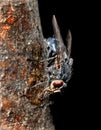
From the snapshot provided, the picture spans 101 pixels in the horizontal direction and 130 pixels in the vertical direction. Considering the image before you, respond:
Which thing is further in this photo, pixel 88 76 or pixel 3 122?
pixel 88 76

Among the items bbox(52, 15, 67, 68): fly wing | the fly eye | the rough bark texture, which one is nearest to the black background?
bbox(52, 15, 67, 68): fly wing

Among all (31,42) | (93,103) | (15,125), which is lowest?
(93,103)

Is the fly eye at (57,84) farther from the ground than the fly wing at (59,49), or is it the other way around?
the fly wing at (59,49)

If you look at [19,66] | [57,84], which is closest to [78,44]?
[57,84]

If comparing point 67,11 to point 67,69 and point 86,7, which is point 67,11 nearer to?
point 86,7

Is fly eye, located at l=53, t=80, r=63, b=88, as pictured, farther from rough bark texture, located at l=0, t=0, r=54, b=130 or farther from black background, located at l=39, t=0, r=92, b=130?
black background, located at l=39, t=0, r=92, b=130

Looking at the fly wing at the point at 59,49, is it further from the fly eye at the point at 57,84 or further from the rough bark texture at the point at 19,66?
the rough bark texture at the point at 19,66

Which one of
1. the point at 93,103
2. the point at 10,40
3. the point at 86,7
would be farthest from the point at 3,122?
the point at 86,7

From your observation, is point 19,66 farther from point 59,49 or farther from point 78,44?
point 78,44

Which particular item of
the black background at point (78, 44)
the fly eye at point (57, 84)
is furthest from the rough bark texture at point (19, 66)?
the black background at point (78, 44)
